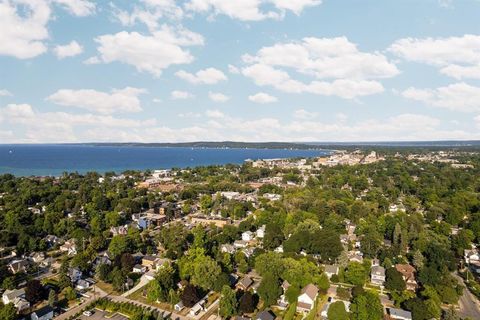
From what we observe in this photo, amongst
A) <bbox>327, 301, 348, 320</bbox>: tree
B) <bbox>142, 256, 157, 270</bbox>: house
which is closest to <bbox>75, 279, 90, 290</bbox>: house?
<bbox>142, 256, 157, 270</bbox>: house

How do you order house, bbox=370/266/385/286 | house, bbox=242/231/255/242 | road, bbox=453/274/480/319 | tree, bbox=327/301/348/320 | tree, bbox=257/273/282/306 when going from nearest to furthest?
1. tree, bbox=327/301/348/320
2. tree, bbox=257/273/282/306
3. road, bbox=453/274/480/319
4. house, bbox=370/266/385/286
5. house, bbox=242/231/255/242

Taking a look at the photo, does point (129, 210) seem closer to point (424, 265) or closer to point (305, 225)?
Answer: point (305, 225)

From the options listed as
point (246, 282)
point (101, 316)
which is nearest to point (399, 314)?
point (246, 282)

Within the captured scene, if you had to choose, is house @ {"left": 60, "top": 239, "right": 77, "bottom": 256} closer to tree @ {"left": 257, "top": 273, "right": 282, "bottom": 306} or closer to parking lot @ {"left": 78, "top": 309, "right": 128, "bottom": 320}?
parking lot @ {"left": 78, "top": 309, "right": 128, "bottom": 320}

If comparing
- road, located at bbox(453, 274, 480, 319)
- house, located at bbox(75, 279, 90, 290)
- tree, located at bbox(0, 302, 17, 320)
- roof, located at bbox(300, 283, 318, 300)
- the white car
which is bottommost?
road, located at bbox(453, 274, 480, 319)

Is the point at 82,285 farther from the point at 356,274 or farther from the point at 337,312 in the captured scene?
the point at 356,274

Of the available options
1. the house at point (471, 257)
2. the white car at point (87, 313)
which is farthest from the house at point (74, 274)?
the house at point (471, 257)

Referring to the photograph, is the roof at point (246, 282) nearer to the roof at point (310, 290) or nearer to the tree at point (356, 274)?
the roof at point (310, 290)
